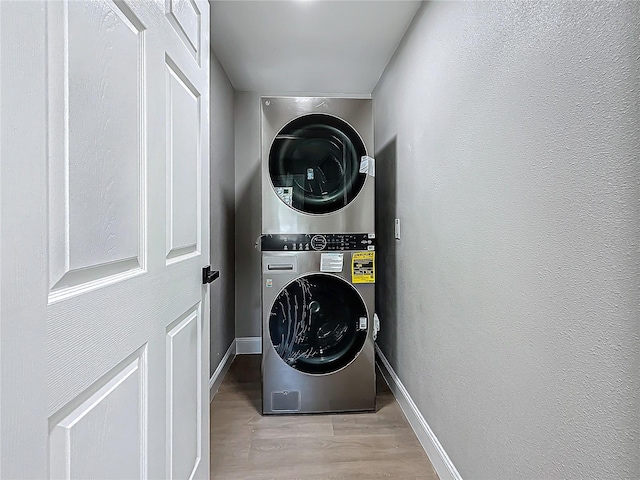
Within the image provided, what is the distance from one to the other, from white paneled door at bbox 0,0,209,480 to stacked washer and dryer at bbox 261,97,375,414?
114 cm

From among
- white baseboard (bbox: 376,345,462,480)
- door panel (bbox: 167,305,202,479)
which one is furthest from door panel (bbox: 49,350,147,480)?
white baseboard (bbox: 376,345,462,480)

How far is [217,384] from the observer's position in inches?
107

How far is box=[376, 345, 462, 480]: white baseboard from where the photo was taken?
168 cm

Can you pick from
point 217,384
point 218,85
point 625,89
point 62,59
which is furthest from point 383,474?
point 218,85

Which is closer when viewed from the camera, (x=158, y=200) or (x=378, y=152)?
(x=158, y=200)

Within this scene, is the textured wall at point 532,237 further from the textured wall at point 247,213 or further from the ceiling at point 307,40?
the textured wall at point 247,213

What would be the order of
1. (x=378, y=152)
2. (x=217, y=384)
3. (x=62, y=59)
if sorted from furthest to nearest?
(x=378, y=152), (x=217, y=384), (x=62, y=59)

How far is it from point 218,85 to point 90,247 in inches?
95.2

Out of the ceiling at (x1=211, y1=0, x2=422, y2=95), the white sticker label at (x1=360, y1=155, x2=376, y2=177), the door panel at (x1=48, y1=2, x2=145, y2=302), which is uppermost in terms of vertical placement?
the ceiling at (x1=211, y1=0, x2=422, y2=95)

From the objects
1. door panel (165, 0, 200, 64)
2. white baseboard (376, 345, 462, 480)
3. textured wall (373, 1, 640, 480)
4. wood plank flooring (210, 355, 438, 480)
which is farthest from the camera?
wood plank flooring (210, 355, 438, 480)

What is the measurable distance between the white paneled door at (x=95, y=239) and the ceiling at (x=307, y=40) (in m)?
1.12

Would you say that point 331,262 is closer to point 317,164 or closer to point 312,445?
point 317,164

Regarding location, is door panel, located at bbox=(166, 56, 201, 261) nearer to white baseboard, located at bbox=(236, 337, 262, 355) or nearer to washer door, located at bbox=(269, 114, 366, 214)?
washer door, located at bbox=(269, 114, 366, 214)

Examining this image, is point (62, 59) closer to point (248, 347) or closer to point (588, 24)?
point (588, 24)
